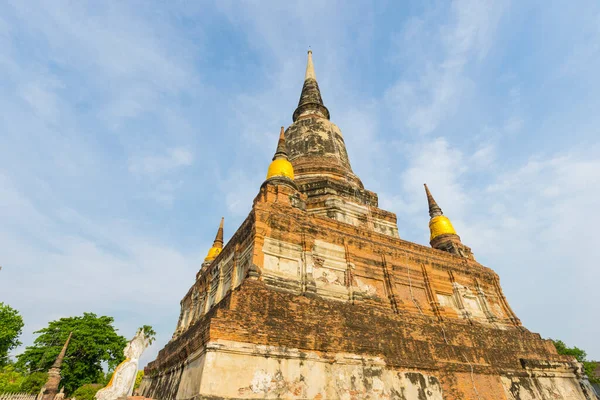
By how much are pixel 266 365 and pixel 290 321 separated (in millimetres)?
1277

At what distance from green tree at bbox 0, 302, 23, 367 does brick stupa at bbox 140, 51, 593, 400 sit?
894 inches

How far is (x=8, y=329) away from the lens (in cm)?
2955

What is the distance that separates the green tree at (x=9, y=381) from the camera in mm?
23656

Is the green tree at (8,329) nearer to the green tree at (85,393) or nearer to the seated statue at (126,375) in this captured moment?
the green tree at (85,393)

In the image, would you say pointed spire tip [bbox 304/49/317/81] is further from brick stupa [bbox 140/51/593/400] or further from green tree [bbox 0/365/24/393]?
green tree [bbox 0/365/24/393]

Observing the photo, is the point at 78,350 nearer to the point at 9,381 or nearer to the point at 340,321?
the point at 9,381

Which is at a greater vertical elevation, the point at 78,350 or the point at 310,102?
the point at 310,102

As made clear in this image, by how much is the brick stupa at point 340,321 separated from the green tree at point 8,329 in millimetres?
22709

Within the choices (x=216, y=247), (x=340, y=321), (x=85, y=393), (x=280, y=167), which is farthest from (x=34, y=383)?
(x=340, y=321)

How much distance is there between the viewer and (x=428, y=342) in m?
10.8

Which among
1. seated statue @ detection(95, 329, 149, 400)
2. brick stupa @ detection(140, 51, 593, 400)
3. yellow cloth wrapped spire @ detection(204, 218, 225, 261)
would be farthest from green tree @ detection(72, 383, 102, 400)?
seated statue @ detection(95, 329, 149, 400)

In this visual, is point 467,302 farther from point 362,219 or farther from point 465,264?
point 362,219

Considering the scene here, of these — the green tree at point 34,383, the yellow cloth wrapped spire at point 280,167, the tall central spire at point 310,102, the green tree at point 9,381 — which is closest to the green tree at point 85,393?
the green tree at point 34,383

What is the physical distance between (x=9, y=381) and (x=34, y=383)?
1.83 m
